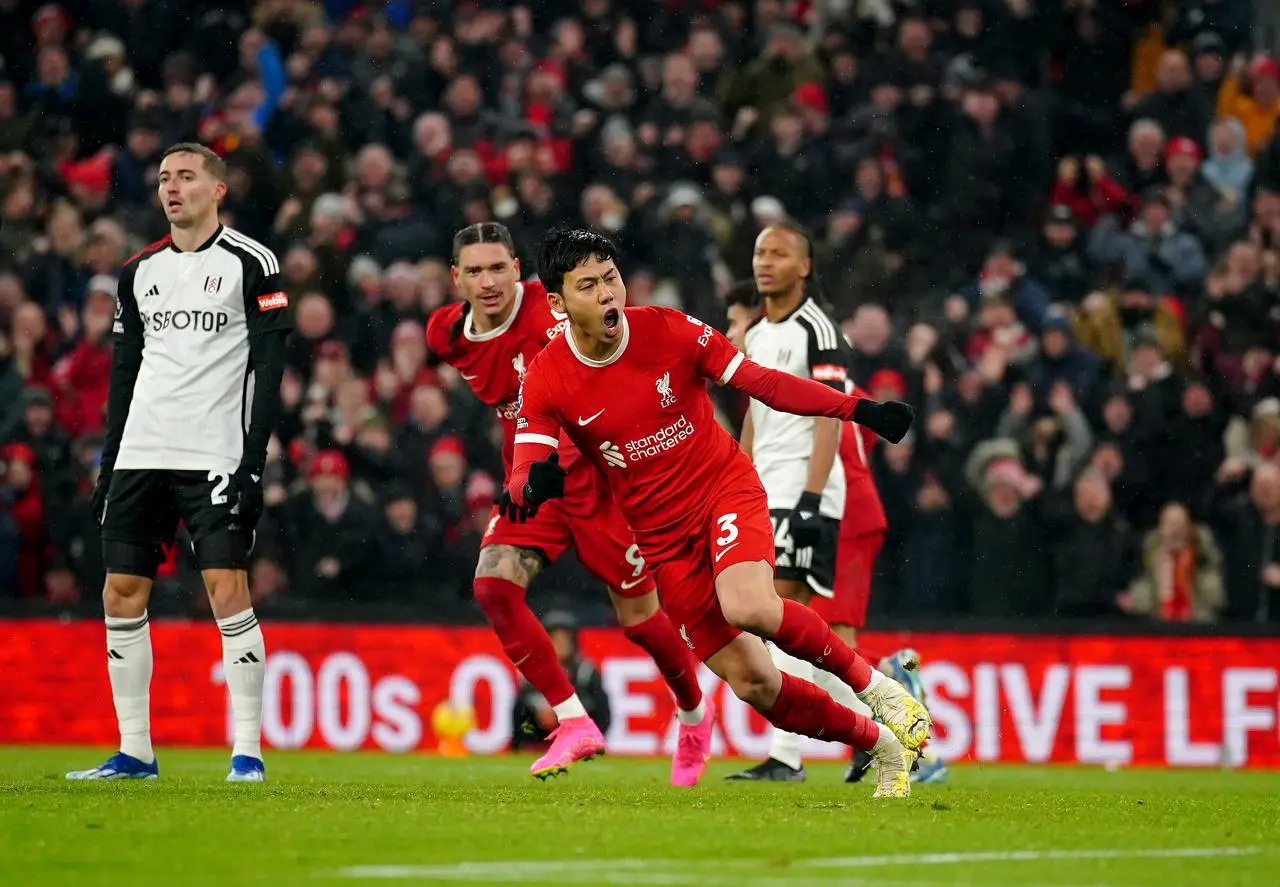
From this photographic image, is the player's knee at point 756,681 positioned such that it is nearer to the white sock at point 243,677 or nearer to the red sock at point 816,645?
the red sock at point 816,645

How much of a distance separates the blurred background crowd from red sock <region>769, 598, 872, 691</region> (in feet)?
22.0

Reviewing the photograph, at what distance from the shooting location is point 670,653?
9430mm

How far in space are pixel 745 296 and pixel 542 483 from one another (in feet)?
13.6

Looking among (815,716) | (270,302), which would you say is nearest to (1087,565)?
(815,716)

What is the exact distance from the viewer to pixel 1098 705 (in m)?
14.2

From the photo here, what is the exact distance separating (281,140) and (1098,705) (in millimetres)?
9288

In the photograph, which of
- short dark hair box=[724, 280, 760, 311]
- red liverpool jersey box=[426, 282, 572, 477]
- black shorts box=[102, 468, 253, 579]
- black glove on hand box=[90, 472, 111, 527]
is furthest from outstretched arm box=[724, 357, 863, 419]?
short dark hair box=[724, 280, 760, 311]

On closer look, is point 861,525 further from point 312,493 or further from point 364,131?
point 364,131

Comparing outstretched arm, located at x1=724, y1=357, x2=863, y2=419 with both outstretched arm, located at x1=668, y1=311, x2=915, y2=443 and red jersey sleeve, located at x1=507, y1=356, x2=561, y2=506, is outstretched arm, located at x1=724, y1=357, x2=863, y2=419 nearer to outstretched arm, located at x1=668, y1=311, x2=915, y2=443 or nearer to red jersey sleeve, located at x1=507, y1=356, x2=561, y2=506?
outstretched arm, located at x1=668, y1=311, x2=915, y2=443

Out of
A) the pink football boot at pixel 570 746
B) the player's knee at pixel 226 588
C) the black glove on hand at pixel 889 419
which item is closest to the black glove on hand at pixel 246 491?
the player's knee at pixel 226 588

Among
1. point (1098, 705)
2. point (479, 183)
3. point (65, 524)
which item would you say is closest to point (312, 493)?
point (65, 524)

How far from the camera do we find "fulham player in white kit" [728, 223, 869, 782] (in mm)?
10258

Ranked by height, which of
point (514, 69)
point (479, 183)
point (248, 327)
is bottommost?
point (248, 327)

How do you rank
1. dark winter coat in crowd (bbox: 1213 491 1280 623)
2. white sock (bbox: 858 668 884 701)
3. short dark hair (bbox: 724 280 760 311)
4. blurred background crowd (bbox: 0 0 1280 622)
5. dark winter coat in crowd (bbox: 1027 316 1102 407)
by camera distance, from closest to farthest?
white sock (bbox: 858 668 884 701) → short dark hair (bbox: 724 280 760 311) → dark winter coat in crowd (bbox: 1213 491 1280 623) → blurred background crowd (bbox: 0 0 1280 622) → dark winter coat in crowd (bbox: 1027 316 1102 407)
